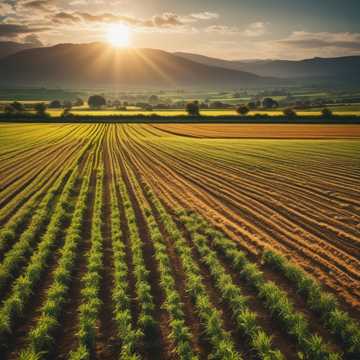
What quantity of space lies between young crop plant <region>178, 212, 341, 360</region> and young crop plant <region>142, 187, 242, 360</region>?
1.43 metres

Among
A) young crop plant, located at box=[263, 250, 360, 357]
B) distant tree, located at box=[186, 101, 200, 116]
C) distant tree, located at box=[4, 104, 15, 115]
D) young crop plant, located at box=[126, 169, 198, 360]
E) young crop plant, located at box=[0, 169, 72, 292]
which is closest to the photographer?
young crop plant, located at box=[126, 169, 198, 360]

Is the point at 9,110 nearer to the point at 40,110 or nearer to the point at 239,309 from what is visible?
the point at 40,110

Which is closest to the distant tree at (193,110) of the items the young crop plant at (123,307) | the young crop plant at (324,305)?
the young crop plant at (123,307)

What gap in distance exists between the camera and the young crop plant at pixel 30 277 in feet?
25.4

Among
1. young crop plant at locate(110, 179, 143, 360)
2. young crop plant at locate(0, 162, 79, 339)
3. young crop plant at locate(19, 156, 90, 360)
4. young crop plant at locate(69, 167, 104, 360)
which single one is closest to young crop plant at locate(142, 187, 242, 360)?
young crop plant at locate(110, 179, 143, 360)

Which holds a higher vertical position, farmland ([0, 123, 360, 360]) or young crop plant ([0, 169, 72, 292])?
young crop plant ([0, 169, 72, 292])

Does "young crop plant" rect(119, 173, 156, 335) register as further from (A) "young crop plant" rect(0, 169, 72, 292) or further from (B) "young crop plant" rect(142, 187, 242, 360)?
(A) "young crop plant" rect(0, 169, 72, 292)

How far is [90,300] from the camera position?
8.34 meters

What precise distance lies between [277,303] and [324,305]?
1264mm

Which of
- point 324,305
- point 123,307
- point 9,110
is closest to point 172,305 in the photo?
point 123,307

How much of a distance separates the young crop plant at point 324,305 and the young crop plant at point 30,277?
784 cm

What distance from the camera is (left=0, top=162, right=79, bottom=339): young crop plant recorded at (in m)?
7.76

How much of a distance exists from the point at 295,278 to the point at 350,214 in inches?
311

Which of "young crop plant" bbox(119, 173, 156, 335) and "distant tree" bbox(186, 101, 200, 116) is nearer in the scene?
"young crop plant" bbox(119, 173, 156, 335)
